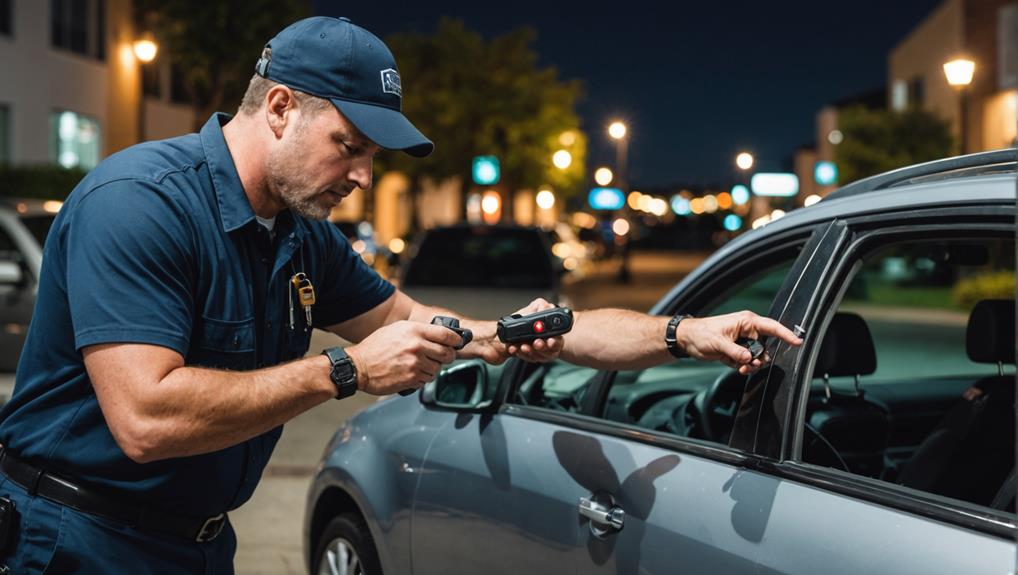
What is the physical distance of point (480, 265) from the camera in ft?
38.9

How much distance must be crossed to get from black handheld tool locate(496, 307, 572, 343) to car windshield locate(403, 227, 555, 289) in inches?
341

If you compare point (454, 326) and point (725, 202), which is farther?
point (725, 202)

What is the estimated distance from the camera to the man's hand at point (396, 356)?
2.52 m

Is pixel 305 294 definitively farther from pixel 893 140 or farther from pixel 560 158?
pixel 560 158

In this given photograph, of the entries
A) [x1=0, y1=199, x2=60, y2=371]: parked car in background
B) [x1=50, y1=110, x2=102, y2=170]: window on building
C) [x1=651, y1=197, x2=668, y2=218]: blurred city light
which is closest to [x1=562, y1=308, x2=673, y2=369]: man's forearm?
[x1=0, y1=199, x2=60, y2=371]: parked car in background

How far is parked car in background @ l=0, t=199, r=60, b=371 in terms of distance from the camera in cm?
969

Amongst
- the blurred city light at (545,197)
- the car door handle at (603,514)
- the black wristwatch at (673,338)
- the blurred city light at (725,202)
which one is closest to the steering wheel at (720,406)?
the black wristwatch at (673,338)

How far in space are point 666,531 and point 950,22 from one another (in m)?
41.6

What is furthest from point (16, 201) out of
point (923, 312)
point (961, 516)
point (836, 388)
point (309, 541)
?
point (923, 312)

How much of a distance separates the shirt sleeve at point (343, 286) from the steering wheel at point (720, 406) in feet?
3.30

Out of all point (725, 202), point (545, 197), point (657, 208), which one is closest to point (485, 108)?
point (545, 197)

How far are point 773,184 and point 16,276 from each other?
4098cm

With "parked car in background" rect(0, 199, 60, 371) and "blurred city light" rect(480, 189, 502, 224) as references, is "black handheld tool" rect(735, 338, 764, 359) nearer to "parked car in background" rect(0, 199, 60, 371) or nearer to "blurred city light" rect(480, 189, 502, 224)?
"parked car in background" rect(0, 199, 60, 371)

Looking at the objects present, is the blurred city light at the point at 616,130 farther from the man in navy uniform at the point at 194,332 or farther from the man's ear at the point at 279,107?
the man's ear at the point at 279,107
